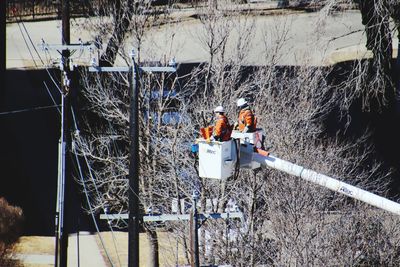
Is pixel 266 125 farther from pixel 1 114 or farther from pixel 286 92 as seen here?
pixel 1 114

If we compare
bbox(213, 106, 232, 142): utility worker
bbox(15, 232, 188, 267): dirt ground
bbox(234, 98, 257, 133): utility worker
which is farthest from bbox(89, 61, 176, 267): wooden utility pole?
bbox(15, 232, 188, 267): dirt ground

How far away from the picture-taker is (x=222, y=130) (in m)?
14.1

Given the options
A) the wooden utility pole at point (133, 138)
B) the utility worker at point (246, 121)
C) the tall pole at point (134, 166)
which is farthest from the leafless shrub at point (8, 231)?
the utility worker at point (246, 121)

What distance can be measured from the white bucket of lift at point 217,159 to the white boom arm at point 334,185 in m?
0.42

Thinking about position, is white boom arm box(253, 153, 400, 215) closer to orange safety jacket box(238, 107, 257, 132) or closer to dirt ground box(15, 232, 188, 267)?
orange safety jacket box(238, 107, 257, 132)

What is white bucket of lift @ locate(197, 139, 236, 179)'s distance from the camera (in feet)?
45.2

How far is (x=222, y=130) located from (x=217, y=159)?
0.53 m

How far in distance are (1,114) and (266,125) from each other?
43.8 ft

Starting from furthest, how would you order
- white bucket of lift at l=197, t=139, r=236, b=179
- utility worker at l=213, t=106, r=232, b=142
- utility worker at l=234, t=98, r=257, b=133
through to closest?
utility worker at l=234, t=98, r=257, b=133 → utility worker at l=213, t=106, r=232, b=142 → white bucket of lift at l=197, t=139, r=236, b=179

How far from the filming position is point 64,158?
58.7 feet

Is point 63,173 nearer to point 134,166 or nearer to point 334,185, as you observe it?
point 134,166

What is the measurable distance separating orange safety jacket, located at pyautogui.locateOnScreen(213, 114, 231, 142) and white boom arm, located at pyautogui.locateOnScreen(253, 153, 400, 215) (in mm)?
573

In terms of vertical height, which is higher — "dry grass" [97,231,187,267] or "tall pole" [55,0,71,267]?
"tall pole" [55,0,71,267]

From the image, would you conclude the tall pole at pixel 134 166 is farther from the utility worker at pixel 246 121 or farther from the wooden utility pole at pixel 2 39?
the wooden utility pole at pixel 2 39
